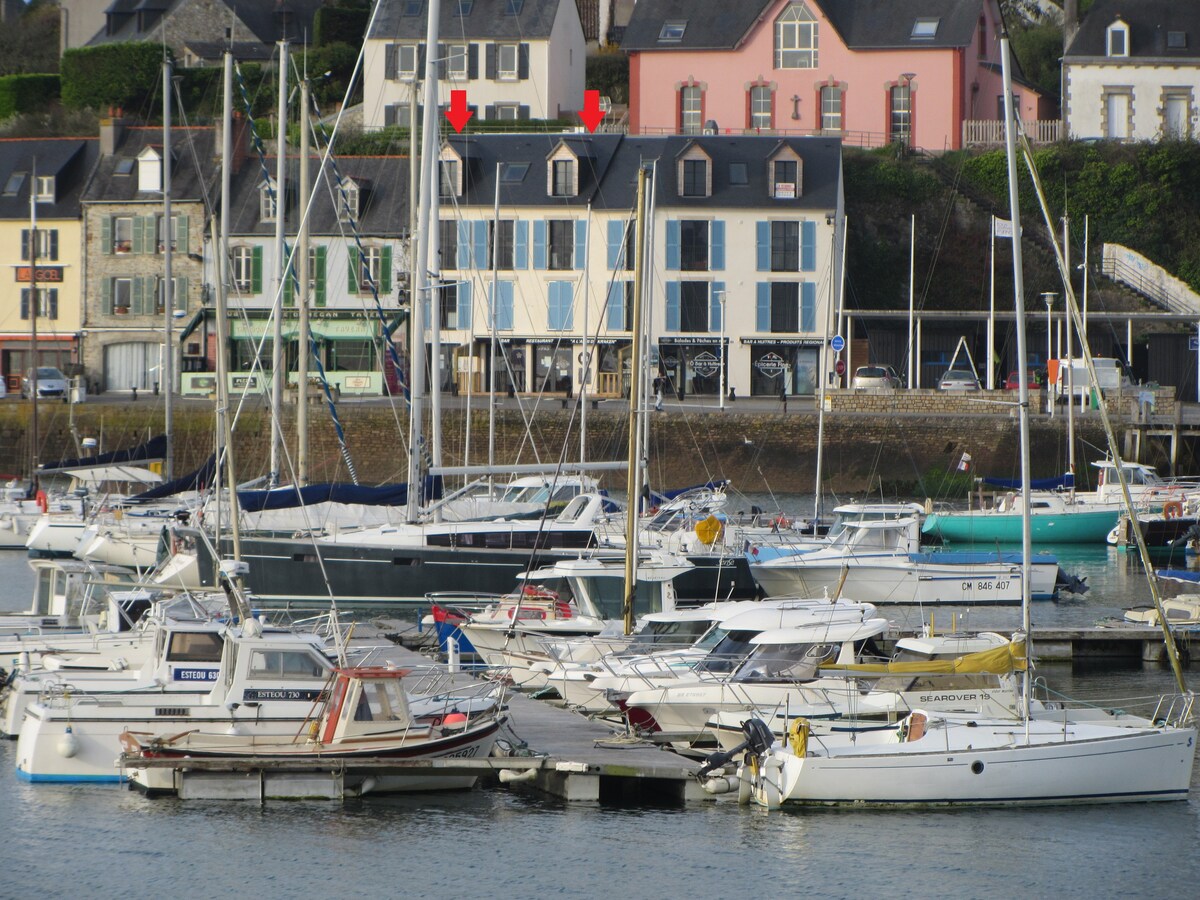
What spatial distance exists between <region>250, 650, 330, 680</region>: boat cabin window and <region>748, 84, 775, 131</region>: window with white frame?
51271 millimetres

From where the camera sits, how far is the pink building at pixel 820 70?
6731 centimetres

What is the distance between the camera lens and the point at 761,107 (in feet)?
225

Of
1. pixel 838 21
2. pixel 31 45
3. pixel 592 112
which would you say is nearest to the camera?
pixel 838 21

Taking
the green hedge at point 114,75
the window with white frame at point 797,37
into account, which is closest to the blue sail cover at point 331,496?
the window with white frame at point 797,37

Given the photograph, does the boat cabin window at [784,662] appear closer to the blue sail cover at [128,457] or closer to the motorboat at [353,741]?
the motorboat at [353,741]

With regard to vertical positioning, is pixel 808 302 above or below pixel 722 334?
above

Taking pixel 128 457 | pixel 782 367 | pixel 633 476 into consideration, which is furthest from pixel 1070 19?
pixel 633 476

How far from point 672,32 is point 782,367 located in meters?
16.7

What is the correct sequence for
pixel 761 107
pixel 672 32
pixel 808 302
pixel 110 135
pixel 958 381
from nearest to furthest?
1. pixel 958 381
2. pixel 808 302
3. pixel 110 135
4. pixel 761 107
5. pixel 672 32

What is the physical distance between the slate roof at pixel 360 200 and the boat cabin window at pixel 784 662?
1568 inches

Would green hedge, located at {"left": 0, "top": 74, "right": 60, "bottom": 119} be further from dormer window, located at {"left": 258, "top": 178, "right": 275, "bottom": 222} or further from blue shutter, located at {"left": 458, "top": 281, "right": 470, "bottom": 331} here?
blue shutter, located at {"left": 458, "top": 281, "right": 470, "bottom": 331}

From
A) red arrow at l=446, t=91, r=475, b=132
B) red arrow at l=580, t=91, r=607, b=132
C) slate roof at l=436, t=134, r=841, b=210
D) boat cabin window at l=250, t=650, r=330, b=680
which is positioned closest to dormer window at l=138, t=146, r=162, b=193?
red arrow at l=446, t=91, r=475, b=132

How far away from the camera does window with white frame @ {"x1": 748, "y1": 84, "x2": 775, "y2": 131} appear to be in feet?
225

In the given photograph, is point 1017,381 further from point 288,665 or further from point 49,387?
point 288,665
